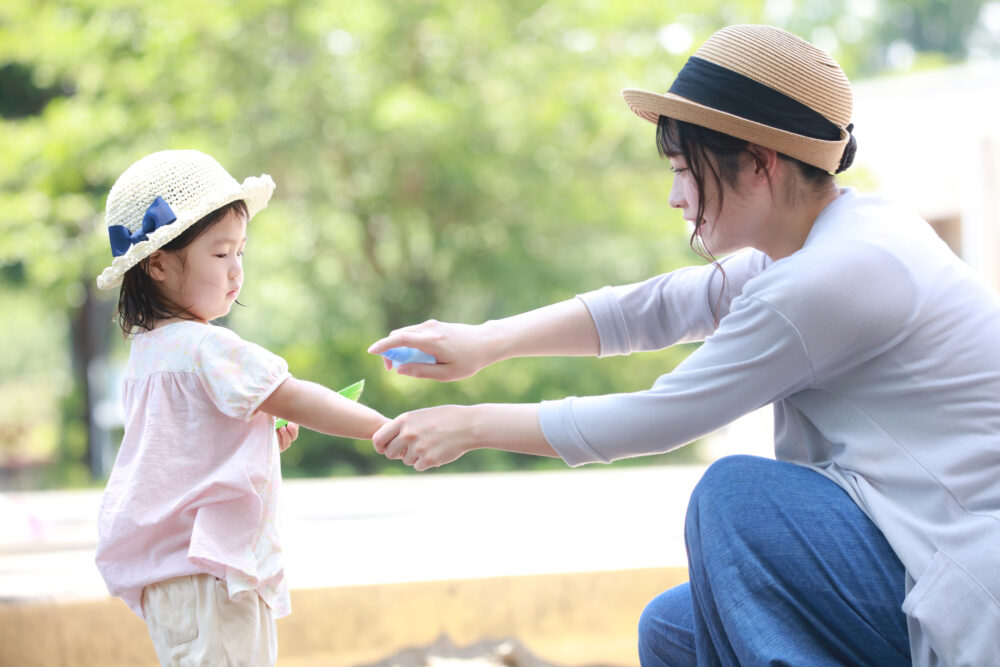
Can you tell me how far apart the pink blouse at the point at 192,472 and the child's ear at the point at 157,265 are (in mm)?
99

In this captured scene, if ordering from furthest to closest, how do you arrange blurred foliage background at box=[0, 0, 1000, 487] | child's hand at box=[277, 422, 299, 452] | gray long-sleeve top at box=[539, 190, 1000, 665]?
blurred foliage background at box=[0, 0, 1000, 487] < child's hand at box=[277, 422, 299, 452] < gray long-sleeve top at box=[539, 190, 1000, 665]

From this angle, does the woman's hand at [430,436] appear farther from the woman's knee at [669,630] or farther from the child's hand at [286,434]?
the woman's knee at [669,630]

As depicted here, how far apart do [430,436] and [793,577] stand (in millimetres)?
635

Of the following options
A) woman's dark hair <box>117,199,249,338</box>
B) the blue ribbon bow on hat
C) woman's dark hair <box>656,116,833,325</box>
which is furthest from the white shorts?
woman's dark hair <box>656,116,833,325</box>

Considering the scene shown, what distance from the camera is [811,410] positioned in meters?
1.72

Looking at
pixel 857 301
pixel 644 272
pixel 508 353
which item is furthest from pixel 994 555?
pixel 644 272

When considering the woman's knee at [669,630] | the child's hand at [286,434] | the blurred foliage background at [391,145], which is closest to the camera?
the woman's knee at [669,630]

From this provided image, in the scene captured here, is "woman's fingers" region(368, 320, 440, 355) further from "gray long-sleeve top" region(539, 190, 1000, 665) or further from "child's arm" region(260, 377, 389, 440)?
"gray long-sleeve top" region(539, 190, 1000, 665)

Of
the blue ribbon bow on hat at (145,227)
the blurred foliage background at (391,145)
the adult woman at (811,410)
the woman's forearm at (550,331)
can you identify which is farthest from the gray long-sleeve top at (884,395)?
the blurred foliage background at (391,145)

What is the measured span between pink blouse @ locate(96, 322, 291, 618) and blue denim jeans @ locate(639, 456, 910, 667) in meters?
0.76

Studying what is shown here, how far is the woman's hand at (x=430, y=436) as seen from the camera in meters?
1.77

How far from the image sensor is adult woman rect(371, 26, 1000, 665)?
5.09ft

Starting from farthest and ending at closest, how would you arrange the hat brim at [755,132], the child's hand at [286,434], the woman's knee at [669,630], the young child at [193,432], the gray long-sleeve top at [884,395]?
the child's hand at [286,434], the woman's knee at [669,630], the young child at [193,432], the hat brim at [755,132], the gray long-sleeve top at [884,395]

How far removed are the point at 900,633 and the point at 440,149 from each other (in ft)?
21.7
